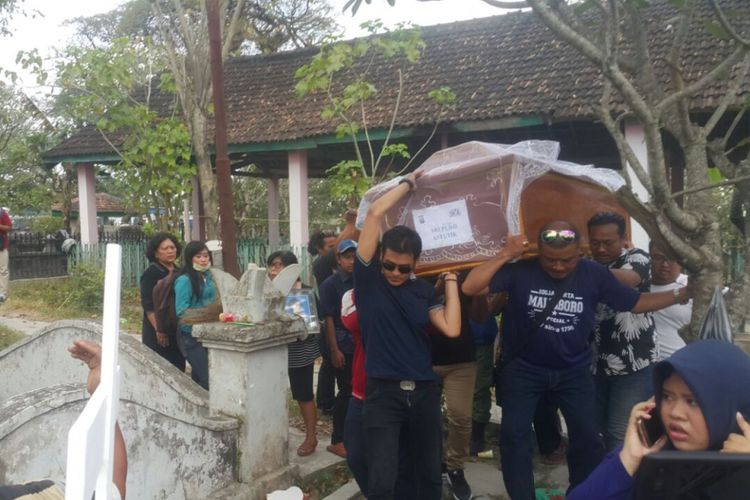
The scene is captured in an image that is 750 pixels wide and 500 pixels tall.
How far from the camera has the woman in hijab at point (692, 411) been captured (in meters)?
1.64

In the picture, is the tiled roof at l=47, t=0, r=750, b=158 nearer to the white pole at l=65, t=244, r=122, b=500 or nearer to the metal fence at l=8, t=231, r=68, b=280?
the metal fence at l=8, t=231, r=68, b=280

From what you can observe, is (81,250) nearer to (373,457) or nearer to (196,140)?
(196,140)

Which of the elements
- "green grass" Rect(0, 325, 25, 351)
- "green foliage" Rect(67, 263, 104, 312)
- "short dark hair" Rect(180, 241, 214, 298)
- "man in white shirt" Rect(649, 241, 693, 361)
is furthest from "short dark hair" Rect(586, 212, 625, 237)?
"green foliage" Rect(67, 263, 104, 312)

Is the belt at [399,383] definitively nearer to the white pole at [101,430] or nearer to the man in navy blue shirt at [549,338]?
the man in navy blue shirt at [549,338]

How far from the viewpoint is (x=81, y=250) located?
1420 cm

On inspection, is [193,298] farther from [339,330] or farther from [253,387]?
[253,387]

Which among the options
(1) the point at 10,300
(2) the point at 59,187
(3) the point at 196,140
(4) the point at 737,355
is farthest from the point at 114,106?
(2) the point at 59,187

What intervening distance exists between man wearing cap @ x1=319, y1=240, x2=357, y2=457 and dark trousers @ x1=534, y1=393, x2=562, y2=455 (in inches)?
54.3

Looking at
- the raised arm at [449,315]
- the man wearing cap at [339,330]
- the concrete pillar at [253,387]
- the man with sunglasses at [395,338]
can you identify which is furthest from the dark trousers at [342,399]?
the raised arm at [449,315]

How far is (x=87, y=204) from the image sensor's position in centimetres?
1478

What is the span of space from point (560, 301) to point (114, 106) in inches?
366

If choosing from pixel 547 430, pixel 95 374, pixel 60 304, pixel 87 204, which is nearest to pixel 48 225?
pixel 87 204

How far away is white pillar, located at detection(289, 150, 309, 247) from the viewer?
12.0 meters

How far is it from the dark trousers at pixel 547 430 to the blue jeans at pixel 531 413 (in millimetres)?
1002
